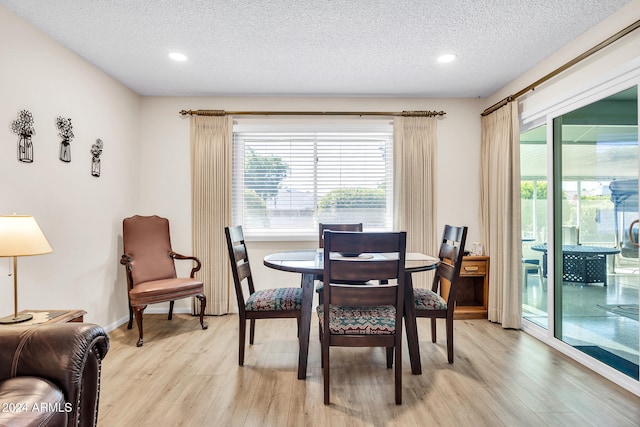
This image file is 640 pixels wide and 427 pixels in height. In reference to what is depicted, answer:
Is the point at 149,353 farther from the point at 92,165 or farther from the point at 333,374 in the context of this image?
the point at 92,165

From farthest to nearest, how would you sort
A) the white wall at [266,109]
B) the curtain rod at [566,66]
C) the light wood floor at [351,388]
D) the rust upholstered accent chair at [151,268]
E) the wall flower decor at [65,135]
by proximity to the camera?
the white wall at [266,109] < the rust upholstered accent chair at [151,268] < the wall flower decor at [65,135] < the curtain rod at [566,66] < the light wood floor at [351,388]

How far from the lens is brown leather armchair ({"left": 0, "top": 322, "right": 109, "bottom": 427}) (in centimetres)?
117

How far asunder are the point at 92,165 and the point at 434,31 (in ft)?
10.4

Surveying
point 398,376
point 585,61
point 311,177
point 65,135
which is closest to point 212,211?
point 311,177

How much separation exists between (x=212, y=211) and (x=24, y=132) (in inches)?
71.0

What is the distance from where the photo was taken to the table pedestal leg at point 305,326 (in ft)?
7.60

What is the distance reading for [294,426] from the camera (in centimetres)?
181

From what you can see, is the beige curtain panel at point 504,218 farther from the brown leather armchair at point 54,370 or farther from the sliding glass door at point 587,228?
the brown leather armchair at point 54,370

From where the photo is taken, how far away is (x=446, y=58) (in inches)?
119

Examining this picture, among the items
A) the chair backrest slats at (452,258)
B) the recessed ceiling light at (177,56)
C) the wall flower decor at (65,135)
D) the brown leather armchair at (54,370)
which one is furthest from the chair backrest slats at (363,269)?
the wall flower decor at (65,135)

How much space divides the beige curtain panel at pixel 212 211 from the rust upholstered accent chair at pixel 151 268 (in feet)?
1.08

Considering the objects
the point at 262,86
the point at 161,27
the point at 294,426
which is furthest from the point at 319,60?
the point at 294,426

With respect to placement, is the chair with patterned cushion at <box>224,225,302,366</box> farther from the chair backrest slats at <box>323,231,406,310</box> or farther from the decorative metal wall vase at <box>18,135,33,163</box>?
the decorative metal wall vase at <box>18,135,33,163</box>

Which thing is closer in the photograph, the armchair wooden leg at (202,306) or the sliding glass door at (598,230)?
the sliding glass door at (598,230)
